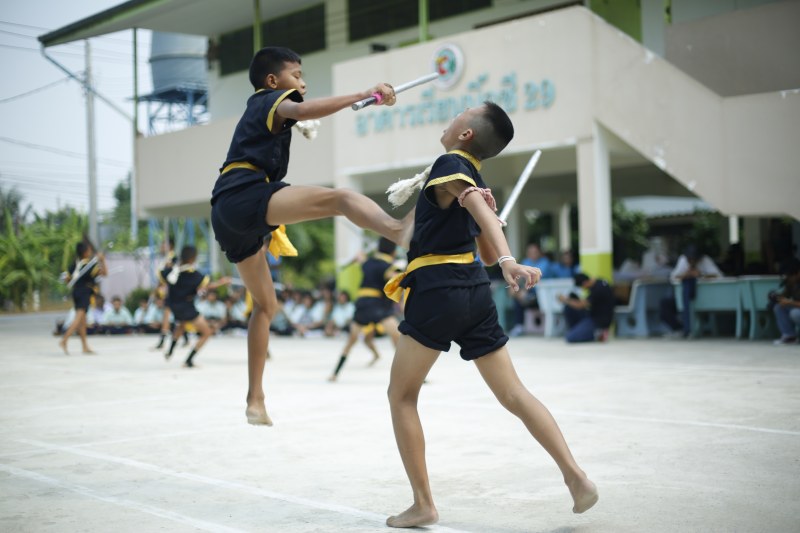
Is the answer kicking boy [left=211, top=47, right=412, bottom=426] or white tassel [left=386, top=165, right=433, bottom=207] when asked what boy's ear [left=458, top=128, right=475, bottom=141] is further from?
kicking boy [left=211, top=47, right=412, bottom=426]

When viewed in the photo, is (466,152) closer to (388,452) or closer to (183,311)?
(388,452)

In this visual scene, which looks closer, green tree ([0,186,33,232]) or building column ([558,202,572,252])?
building column ([558,202,572,252])

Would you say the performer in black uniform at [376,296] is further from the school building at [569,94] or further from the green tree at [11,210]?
the green tree at [11,210]

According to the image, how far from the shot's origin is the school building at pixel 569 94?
48.6ft

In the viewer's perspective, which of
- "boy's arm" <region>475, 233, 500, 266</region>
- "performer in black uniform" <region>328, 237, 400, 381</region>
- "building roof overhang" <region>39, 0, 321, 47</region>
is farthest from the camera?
"building roof overhang" <region>39, 0, 321, 47</region>

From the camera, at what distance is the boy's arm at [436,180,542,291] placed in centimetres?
374

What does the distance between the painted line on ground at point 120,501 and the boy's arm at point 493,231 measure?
1.78 metres

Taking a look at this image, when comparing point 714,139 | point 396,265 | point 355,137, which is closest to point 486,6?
point 355,137

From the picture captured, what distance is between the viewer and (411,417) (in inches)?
171

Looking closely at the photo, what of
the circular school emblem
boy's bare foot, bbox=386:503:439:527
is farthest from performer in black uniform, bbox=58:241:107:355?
boy's bare foot, bbox=386:503:439:527

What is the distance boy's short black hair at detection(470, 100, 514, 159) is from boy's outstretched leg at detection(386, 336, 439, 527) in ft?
3.26

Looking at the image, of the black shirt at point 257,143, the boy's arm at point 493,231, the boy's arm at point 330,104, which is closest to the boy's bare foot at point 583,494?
the boy's arm at point 493,231

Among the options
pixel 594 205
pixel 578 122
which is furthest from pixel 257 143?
pixel 578 122

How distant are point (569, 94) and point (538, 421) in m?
13.0
